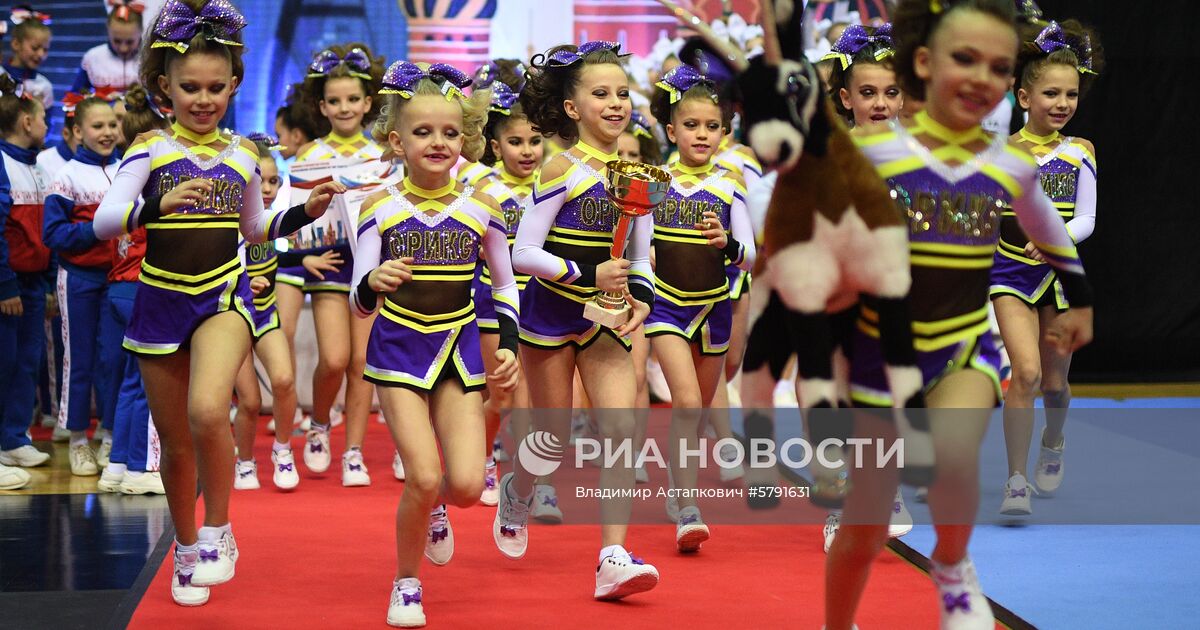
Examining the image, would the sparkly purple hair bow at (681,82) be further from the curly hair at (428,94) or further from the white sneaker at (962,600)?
the white sneaker at (962,600)

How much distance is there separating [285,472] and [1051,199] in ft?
13.2

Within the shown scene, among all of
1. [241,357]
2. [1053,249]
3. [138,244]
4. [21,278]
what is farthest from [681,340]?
[21,278]

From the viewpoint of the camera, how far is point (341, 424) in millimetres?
9641

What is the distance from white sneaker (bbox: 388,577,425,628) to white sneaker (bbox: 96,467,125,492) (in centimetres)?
301

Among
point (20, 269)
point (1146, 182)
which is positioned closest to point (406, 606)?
point (20, 269)

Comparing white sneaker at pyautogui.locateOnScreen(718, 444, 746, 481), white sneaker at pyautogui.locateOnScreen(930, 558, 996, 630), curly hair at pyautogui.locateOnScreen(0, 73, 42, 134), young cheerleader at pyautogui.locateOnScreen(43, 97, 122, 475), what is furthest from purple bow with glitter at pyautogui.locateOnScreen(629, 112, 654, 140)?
white sneaker at pyautogui.locateOnScreen(930, 558, 996, 630)

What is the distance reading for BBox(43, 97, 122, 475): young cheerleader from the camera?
7.29 metres

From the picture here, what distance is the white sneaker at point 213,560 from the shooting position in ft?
16.0

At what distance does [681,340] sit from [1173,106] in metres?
6.84

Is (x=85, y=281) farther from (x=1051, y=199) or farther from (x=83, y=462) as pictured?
(x=1051, y=199)

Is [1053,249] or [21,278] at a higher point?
[1053,249]

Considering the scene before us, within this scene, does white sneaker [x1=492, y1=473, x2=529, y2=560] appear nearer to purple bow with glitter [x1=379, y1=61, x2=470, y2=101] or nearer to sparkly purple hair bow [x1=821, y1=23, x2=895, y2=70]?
purple bow with glitter [x1=379, y1=61, x2=470, y2=101]

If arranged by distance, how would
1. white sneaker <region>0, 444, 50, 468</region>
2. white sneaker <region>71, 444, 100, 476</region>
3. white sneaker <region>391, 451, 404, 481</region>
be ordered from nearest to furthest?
white sneaker <region>391, 451, 404, 481</region> → white sneaker <region>71, 444, 100, 476</region> → white sneaker <region>0, 444, 50, 468</region>

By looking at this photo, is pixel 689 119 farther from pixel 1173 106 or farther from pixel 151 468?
pixel 1173 106
